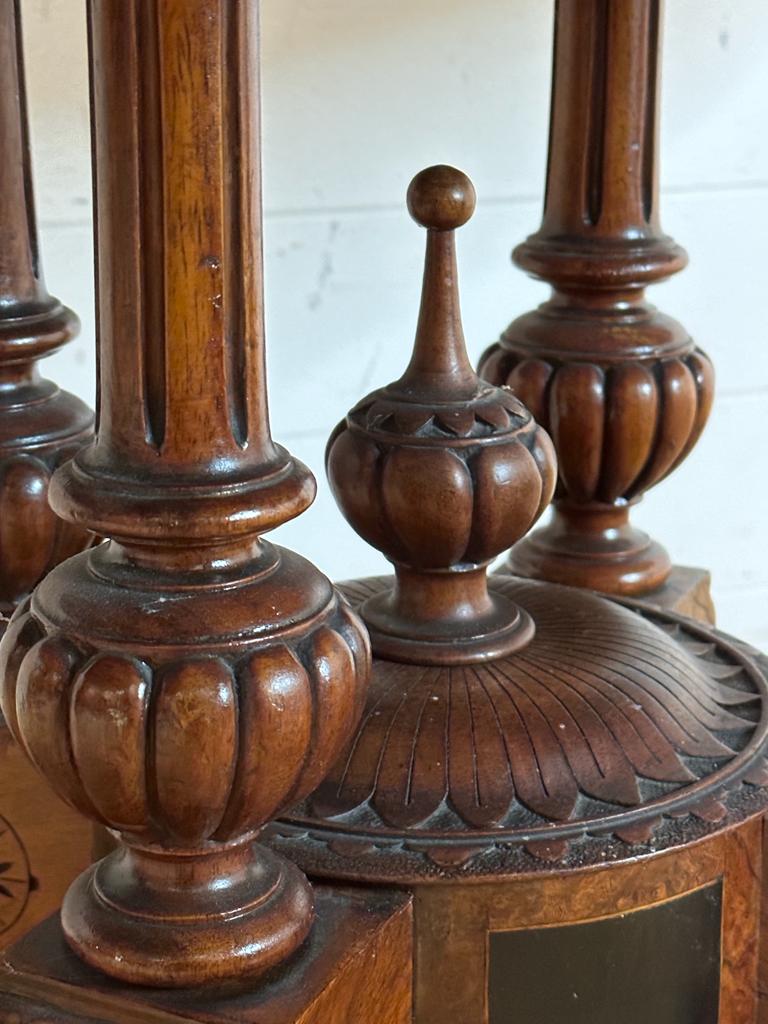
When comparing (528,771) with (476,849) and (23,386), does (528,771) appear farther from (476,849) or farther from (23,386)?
(23,386)

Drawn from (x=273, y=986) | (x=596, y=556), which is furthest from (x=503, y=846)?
(x=596, y=556)

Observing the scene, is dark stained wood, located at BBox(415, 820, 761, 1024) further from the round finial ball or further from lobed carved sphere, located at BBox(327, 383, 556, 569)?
the round finial ball

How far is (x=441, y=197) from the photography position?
67 centimetres

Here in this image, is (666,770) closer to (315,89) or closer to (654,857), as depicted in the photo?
(654,857)

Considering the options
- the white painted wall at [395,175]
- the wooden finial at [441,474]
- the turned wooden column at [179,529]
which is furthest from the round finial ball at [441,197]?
the white painted wall at [395,175]

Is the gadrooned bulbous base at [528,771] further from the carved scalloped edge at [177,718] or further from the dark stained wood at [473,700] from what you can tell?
the carved scalloped edge at [177,718]

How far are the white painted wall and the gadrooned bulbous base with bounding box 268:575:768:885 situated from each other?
2.10 ft

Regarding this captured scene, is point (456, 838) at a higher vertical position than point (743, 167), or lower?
lower

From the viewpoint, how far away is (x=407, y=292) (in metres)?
1.37

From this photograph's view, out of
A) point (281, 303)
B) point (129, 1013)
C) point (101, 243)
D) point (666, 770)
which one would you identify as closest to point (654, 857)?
point (666, 770)

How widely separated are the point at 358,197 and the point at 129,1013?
884mm

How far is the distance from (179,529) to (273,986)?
163mm

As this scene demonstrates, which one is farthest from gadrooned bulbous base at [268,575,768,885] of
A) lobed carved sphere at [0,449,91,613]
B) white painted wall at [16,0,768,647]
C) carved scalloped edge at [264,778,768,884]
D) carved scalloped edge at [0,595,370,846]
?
white painted wall at [16,0,768,647]

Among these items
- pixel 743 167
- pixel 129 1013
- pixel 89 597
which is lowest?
pixel 129 1013
